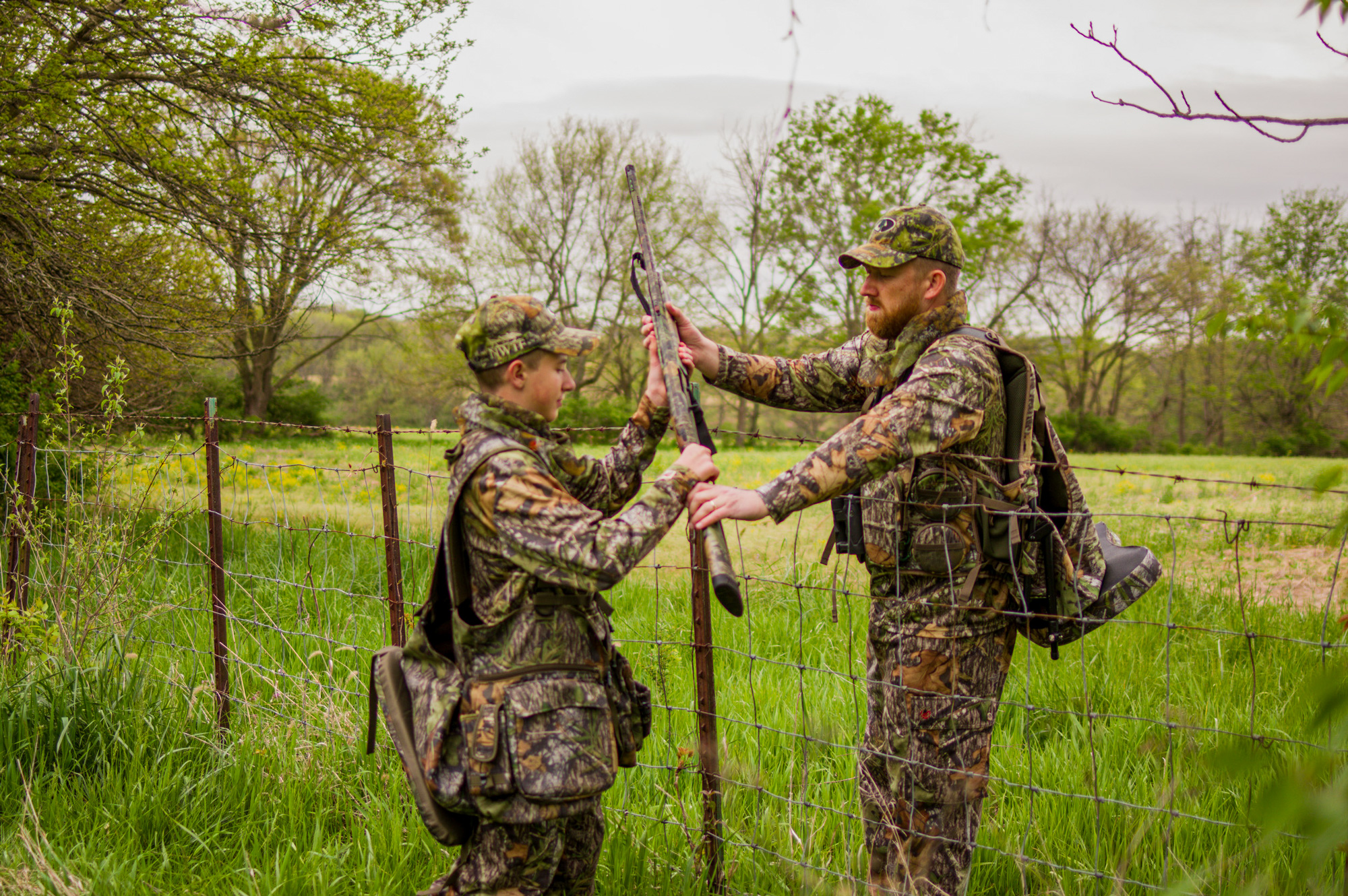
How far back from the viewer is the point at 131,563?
5.07 m

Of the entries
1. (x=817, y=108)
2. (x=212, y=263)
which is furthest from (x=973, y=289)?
(x=212, y=263)

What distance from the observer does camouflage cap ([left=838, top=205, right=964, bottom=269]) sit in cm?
304

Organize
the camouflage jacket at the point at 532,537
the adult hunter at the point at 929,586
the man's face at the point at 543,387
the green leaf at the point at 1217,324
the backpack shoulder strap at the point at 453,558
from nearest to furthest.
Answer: the green leaf at the point at 1217,324 → the camouflage jacket at the point at 532,537 → the backpack shoulder strap at the point at 453,558 → the man's face at the point at 543,387 → the adult hunter at the point at 929,586

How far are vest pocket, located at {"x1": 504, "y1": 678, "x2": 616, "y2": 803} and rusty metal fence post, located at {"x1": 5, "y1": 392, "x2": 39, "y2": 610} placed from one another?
12.0ft

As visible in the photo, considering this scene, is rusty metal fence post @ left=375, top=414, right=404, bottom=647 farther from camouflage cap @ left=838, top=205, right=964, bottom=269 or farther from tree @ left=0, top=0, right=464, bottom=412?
tree @ left=0, top=0, right=464, bottom=412

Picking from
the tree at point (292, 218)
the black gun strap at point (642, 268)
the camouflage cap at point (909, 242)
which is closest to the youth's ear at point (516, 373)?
the black gun strap at point (642, 268)

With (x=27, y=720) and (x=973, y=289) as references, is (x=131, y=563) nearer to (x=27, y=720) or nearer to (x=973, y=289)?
(x=27, y=720)

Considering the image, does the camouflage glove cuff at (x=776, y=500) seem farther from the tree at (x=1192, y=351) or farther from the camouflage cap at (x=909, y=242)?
the tree at (x=1192, y=351)

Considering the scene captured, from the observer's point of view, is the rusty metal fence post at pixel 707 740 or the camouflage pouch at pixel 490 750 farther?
the rusty metal fence post at pixel 707 740

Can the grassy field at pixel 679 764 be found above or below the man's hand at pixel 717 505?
below

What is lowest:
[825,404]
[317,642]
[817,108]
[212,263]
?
[317,642]

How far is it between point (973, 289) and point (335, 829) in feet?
114

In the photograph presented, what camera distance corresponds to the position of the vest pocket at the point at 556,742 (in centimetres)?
239

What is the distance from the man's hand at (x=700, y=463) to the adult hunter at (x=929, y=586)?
22.5 inches
